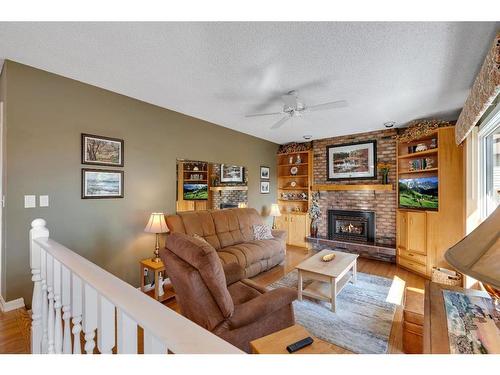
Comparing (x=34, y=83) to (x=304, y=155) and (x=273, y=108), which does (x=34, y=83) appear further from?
(x=304, y=155)

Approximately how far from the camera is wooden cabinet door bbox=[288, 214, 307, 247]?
5.43 metres

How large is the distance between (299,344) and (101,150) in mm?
2839

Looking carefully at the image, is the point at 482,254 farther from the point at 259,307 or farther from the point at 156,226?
the point at 156,226

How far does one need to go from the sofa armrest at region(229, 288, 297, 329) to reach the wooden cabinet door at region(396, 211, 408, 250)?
314 centimetres

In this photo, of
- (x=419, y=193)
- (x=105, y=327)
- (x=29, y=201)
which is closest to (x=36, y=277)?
(x=105, y=327)

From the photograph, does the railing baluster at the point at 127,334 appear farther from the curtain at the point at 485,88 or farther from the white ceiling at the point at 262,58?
the curtain at the point at 485,88

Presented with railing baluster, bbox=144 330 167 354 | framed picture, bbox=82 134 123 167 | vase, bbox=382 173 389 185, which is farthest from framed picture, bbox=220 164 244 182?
railing baluster, bbox=144 330 167 354

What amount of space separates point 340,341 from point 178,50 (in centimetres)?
292

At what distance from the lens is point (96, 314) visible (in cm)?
99

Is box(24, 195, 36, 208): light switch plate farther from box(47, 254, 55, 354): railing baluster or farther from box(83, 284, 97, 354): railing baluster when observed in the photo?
box(83, 284, 97, 354): railing baluster

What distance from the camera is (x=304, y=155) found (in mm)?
5770

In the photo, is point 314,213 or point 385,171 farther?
point 314,213

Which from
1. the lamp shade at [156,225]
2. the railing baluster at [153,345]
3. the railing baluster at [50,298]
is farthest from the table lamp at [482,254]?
the lamp shade at [156,225]
